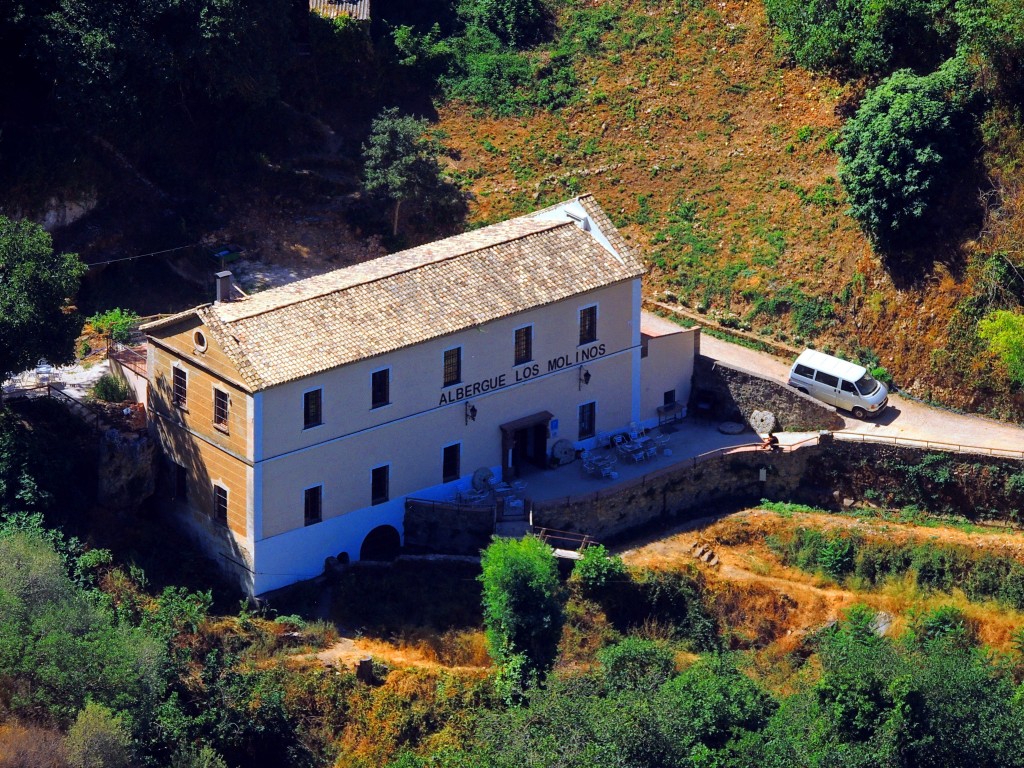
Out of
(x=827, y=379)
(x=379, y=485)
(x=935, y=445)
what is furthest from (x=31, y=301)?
(x=935, y=445)

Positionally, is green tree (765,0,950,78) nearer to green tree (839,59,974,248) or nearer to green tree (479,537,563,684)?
green tree (839,59,974,248)

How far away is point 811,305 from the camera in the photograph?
8075 centimetres

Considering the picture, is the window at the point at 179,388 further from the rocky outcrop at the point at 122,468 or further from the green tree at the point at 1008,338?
the green tree at the point at 1008,338

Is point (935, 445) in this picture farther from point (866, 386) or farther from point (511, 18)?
point (511, 18)

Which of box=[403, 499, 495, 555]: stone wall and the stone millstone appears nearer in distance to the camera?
box=[403, 499, 495, 555]: stone wall

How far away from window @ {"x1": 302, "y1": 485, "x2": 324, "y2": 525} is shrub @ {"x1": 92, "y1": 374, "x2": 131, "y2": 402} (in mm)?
8606

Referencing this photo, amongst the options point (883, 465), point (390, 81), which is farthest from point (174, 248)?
point (883, 465)

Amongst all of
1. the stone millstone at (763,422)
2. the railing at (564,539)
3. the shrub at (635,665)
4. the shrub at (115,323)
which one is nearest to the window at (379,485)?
the railing at (564,539)

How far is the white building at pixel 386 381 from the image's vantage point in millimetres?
68438

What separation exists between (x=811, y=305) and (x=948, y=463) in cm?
952

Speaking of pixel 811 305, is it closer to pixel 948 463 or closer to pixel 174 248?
pixel 948 463

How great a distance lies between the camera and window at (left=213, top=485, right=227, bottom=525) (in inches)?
2739

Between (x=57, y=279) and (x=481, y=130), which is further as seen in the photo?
(x=481, y=130)

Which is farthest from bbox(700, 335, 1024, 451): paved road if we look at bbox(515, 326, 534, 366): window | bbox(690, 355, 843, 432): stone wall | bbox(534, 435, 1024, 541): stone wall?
bbox(515, 326, 534, 366): window
